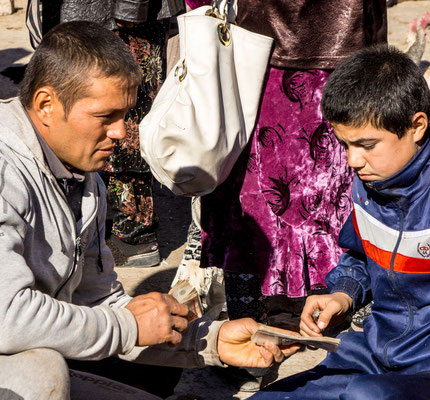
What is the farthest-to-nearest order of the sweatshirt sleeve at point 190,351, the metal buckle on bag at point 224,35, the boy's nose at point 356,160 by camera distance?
the metal buckle on bag at point 224,35 → the sweatshirt sleeve at point 190,351 → the boy's nose at point 356,160

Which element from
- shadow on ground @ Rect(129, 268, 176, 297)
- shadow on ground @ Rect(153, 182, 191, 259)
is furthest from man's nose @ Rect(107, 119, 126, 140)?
shadow on ground @ Rect(153, 182, 191, 259)

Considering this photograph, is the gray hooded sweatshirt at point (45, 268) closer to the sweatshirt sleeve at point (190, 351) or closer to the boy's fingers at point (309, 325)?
the sweatshirt sleeve at point (190, 351)

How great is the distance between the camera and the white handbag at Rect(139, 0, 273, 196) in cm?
264

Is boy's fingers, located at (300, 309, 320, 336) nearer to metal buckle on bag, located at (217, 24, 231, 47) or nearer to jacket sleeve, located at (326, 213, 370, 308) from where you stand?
jacket sleeve, located at (326, 213, 370, 308)

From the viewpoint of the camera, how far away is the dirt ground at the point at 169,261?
3143mm

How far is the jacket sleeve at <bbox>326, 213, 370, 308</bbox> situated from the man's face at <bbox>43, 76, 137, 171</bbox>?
3.16 feet

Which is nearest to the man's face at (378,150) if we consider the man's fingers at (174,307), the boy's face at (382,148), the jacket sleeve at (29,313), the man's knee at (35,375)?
the boy's face at (382,148)

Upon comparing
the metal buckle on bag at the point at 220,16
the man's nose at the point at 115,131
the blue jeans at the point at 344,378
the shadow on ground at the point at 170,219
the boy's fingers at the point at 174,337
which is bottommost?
the shadow on ground at the point at 170,219

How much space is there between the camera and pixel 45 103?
2.25m

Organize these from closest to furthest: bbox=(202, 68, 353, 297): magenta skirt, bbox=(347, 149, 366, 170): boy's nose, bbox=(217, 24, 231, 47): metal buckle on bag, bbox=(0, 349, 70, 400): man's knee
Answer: bbox=(0, 349, 70, 400): man's knee → bbox=(347, 149, 366, 170): boy's nose → bbox=(217, 24, 231, 47): metal buckle on bag → bbox=(202, 68, 353, 297): magenta skirt

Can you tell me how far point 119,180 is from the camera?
414cm

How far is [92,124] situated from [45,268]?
0.48 meters

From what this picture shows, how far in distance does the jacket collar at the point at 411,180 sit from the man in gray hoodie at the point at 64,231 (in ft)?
2.13

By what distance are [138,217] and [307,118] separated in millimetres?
1632
